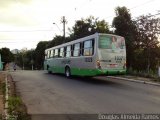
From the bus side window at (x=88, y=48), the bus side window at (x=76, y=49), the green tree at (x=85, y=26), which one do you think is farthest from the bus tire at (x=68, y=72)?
the green tree at (x=85, y=26)

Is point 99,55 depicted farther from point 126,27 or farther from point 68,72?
point 126,27

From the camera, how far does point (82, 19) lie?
46.9m

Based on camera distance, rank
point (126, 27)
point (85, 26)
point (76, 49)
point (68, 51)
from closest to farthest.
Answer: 1. point (76, 49)
2. point (68, 51)
3. point (126, 27)
4. point (85, 26)

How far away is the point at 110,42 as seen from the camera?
62.0ft

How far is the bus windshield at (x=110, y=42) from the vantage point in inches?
725

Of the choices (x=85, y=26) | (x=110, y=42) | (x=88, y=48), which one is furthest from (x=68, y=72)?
(x=85, y=26)

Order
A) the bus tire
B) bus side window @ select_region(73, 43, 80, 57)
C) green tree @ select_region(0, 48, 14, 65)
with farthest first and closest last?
green tree @ select_region(0, 48, 14, 65)
the bus tire
bus side window @ select_region(73, 43, 80, 57)

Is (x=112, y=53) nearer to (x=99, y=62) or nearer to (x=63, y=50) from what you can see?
(x=99, y=62)

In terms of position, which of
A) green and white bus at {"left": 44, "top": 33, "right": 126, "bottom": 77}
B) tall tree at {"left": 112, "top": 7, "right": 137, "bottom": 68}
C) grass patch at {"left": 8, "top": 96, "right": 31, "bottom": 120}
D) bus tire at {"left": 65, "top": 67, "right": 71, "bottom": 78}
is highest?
tall tree at {"left": 112, "top": 7, "right": 137, "bottom": 68}

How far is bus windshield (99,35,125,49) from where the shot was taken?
18422mm

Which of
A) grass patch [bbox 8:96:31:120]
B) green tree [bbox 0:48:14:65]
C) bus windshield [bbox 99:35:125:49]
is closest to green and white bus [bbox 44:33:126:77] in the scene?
bus windshield [bbox 99:35:125:49]

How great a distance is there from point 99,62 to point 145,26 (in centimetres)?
1810

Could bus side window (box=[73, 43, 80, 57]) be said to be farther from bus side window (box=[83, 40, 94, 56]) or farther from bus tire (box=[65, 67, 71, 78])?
bus tire (box=[65, 67, 71, 78])

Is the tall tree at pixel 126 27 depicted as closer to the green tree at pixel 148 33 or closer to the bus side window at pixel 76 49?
the green tree at pixel 148 33
